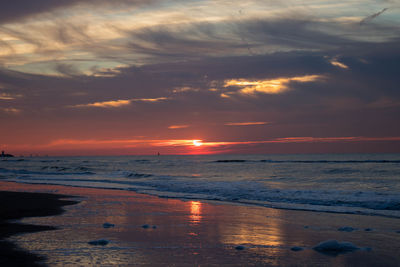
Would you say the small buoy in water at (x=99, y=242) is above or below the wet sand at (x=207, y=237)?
above

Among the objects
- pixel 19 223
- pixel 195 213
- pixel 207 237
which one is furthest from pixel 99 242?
pixel 195 213

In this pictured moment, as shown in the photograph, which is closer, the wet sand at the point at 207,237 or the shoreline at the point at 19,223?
the shoreline at the point at 19,223

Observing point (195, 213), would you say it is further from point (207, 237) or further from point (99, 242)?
point (99, 242)

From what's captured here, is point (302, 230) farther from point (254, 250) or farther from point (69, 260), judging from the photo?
point (69, 260)

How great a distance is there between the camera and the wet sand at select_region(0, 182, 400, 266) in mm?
7781

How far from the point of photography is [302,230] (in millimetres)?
11078

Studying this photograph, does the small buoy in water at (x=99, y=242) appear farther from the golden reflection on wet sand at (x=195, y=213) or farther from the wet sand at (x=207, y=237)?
the golden reflection on wet sand at (x=195, y=213)

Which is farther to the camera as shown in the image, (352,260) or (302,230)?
(302,230)

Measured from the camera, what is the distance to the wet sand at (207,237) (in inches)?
306

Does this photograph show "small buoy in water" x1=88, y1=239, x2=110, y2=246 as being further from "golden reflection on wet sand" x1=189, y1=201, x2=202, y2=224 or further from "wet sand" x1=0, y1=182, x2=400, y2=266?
"golden reflection on wet sand" x1=189, y1=201, x2=202, y2=224

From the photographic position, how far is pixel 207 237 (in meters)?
10.0

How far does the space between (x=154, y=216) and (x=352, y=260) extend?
7.51 metres

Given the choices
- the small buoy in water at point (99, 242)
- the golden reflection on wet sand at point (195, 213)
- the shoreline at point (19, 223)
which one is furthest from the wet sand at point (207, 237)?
the shoreline at point (19, 223)

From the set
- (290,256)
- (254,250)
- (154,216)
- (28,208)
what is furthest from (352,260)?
(28,208)
